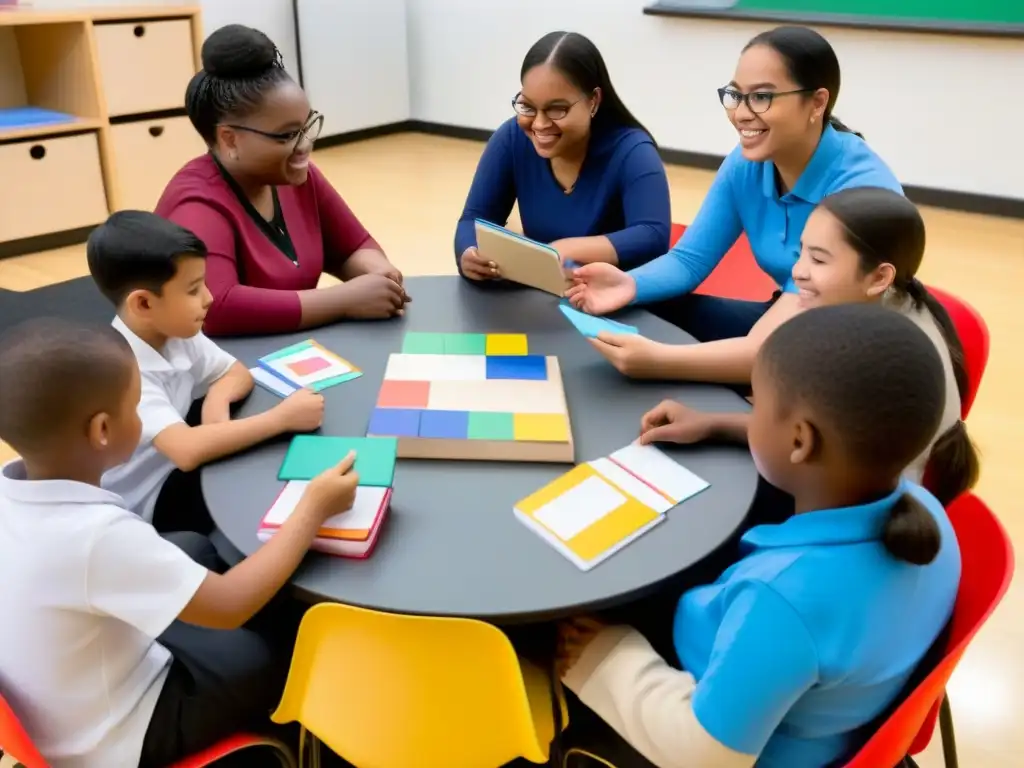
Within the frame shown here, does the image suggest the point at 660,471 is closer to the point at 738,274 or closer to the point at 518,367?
the point at 518,367

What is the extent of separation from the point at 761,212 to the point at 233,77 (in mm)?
1191

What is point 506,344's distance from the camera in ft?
5.49

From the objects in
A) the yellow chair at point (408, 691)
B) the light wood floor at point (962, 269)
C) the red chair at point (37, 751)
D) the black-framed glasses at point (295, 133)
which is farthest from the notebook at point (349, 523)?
the light wood floor at point (962, 269)

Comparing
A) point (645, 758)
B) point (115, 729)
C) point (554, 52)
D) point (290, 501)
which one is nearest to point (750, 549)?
point (645, 758)

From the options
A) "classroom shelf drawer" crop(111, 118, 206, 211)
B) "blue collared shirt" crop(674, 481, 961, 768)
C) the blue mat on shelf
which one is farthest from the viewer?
"classroom shelf drawer" crop(111, 118, 206, 211)

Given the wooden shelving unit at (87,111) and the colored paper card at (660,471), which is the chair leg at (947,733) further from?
the wooden shelving unit at (87,111)

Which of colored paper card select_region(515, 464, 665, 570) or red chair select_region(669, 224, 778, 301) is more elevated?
colored paper card select_region(515, 464, 665, 570)

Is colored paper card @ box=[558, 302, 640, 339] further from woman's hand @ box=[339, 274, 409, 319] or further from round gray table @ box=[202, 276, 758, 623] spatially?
woman's hand @ box=[339, 274, 409, 319]

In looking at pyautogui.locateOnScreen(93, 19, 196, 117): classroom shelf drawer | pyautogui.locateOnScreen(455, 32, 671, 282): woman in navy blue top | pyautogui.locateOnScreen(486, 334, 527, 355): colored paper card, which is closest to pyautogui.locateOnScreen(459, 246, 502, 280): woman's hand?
pyautogui.locateOnScreen(455, 32, 671, 282): woman in navy blue top

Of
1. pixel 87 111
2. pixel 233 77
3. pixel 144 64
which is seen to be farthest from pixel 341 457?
pixel 144 64

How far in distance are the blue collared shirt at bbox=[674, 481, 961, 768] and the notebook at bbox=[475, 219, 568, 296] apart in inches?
34.8

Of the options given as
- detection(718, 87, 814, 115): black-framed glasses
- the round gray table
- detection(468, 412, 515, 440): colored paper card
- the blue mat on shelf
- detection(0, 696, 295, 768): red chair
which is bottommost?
detection(0, 696, 295, 768): red chair

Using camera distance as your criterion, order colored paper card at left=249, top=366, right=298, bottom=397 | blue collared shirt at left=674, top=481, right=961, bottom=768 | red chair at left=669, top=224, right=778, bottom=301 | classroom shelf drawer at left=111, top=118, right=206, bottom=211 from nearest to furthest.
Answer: blue collared shirt at left=674, top=481, right=961, bottom=768 < colored paper card at left=249, top=366, right=298, bottom=397 < red chair at left=669, top=224, right=778, bottom=301 < classroom shelf drawer at left=111, top=118, right=206, bottom=211

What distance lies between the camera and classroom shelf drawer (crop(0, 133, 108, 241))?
4.04 m
